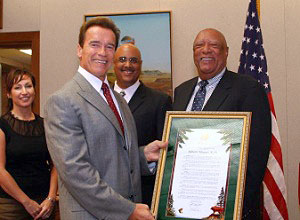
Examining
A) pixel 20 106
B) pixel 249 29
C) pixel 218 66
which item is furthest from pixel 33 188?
pixel 249 29

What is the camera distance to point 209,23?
185 inches

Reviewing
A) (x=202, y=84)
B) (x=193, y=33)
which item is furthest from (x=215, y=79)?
(x=193, y=33)

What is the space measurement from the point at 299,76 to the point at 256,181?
2380 mm

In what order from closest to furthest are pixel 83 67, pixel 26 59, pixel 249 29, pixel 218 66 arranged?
pixel 83 67 < pixel 218 66 < pixel 249 29 < pixel 26 59

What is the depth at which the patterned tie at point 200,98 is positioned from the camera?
9.18 feet

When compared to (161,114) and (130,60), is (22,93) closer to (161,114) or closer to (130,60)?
(130,60)

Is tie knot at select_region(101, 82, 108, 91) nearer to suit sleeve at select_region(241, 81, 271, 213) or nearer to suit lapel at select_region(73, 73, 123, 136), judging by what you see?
suit lapel at select_region(73, 73, 123, 136)

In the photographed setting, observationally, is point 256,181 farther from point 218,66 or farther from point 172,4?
point 172,4

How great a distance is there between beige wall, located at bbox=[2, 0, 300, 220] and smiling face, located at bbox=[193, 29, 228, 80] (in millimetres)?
1717

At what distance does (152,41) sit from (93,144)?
9.71ft

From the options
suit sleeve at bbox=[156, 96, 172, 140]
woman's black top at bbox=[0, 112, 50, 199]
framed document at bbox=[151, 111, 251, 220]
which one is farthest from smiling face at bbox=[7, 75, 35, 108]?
framed document at bbox=[151, 111, 251, 220]

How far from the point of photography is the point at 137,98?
3203 mm

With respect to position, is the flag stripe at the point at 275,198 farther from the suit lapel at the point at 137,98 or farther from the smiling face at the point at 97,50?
the smiling face at the point at 97,50

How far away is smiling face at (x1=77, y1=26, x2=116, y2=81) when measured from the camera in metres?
2.17
